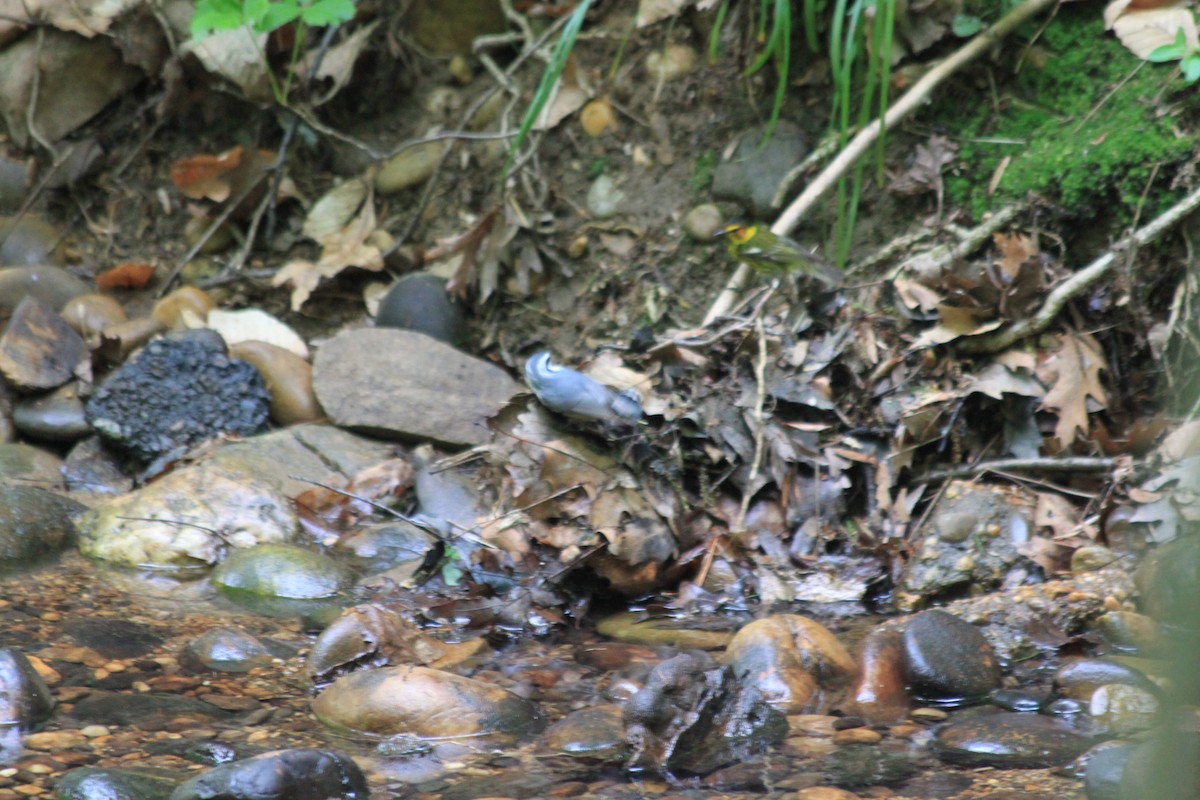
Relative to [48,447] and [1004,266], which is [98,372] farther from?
[1004,266]

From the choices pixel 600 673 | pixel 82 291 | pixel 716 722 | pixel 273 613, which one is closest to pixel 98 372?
pixel 82 291

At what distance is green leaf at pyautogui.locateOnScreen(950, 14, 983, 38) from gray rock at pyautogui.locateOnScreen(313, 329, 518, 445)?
2.34m

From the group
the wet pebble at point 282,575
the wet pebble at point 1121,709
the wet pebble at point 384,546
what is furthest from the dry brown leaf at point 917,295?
the wet pebble at point 282,575

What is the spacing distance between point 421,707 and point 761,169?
125 inches

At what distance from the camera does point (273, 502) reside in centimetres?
394

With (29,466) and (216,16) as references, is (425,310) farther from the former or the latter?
(29,466)

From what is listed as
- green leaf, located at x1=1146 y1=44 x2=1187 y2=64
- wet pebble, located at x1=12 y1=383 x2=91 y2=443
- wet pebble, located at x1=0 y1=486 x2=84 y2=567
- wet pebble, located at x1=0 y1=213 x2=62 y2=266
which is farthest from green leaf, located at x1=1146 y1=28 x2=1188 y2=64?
wet pebble, located at x1=0 y1=213 x2=62 y2=266

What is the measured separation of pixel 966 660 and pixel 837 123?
2.78 m

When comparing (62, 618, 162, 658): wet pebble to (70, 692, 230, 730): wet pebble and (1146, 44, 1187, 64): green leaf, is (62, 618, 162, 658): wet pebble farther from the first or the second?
(1146, 44, 1187, 64): green leaf

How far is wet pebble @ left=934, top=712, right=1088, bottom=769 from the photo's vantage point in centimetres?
215

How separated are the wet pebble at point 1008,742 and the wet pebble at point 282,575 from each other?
77.3 inches

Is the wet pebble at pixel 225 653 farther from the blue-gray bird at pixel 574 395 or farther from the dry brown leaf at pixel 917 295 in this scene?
the dry brown leaf at pixel 917 295

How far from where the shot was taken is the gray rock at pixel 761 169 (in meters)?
4.73

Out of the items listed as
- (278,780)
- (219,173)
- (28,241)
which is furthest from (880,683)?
(28,241)
